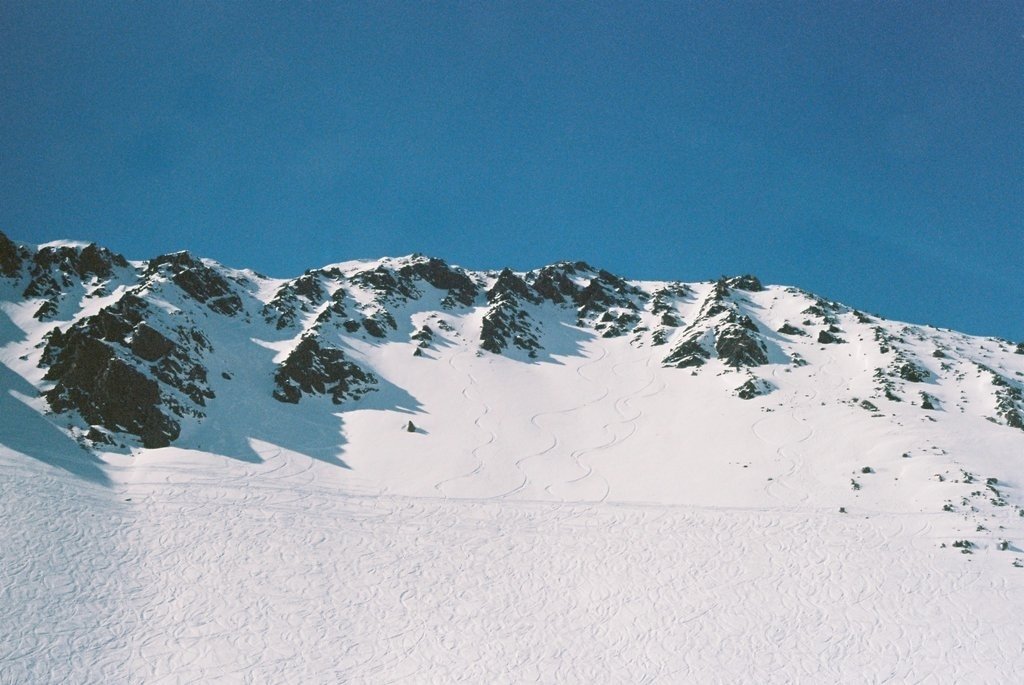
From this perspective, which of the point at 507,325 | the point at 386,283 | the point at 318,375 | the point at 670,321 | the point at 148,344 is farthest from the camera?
the point at 386,283

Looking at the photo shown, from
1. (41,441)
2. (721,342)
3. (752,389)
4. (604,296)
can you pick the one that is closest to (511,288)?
(604,296)

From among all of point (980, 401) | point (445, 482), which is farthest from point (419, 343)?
point (980, 401)

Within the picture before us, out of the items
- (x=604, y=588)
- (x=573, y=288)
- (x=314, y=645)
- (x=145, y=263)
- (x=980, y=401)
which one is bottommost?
(x=314, y=645)

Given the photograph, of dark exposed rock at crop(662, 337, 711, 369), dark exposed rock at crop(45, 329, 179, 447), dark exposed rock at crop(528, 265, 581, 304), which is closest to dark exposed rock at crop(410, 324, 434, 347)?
dark exposed rock at crop(528, 265, 581, 304)

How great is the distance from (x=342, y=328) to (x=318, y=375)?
13932 millimetres

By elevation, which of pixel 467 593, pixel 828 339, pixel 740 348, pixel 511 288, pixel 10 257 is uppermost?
pixel 511 288

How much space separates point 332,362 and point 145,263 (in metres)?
37.8

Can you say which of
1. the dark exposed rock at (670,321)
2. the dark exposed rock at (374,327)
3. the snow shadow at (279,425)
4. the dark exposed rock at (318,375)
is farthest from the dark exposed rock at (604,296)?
the snow shadow at (279,425)

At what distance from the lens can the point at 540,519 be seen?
116 feet

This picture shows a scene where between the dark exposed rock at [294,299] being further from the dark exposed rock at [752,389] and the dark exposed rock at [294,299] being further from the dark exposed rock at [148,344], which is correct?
the dark exposed rock at [752,389]

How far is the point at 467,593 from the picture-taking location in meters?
27.9

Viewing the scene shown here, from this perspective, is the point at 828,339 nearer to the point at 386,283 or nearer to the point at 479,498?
the point at 479,498

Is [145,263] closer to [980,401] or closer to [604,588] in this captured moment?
[604,588]

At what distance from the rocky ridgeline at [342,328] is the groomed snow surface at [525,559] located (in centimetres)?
554
